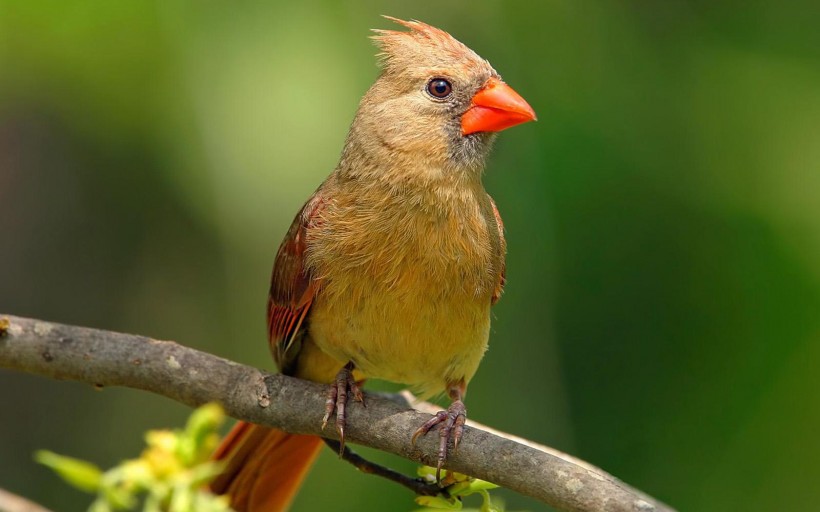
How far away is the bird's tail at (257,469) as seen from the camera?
11.9ft

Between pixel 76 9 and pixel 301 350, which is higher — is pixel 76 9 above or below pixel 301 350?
above

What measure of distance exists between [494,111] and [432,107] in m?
0.19

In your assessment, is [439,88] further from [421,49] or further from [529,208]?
[529,208]

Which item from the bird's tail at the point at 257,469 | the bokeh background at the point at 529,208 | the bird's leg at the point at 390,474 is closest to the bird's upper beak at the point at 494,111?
the bokeh background at the point at 529,208

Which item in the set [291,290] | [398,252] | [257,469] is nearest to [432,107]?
[398,252]

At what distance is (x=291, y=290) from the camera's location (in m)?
3.42

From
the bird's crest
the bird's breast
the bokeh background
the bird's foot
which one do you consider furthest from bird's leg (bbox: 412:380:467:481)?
the bokeh background

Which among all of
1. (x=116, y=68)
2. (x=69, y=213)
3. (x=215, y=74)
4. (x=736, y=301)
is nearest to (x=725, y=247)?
(x=736, y=301)

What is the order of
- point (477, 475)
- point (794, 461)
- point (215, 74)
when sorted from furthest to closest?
point (794, 461) → point (215, 74) → point (477, 475)

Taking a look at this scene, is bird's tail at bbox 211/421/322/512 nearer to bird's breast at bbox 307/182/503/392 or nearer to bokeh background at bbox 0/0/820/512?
bird's breast at bbox 307/182/503/392

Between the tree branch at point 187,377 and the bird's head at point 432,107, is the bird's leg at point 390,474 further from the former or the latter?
the bird's head at point 432,107

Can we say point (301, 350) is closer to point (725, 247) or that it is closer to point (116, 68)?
point (116, 68)

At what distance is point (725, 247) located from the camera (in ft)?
16.1

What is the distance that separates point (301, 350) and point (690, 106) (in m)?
2.53
